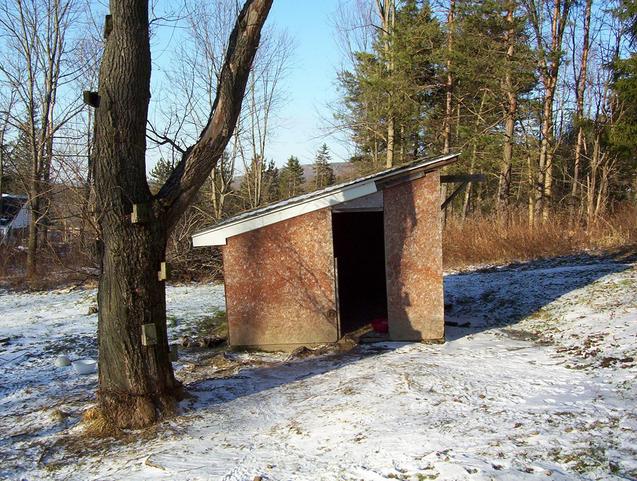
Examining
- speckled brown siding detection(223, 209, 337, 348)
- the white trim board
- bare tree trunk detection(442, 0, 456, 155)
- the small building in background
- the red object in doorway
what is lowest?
the red object in doorway

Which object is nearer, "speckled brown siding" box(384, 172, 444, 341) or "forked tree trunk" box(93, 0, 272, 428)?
"forked tree trunk" box(93, 0, 272, 428)

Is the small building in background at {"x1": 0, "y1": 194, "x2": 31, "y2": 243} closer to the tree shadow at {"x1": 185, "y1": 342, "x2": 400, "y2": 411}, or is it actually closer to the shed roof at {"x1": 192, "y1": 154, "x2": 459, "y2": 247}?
the shed roof at {"x1": 192, "y1": 154, "x2": 459, "y2": 247}

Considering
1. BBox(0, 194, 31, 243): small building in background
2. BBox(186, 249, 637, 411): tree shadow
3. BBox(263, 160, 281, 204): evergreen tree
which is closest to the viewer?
BBox(186, 249, 637, 411): tree shadow

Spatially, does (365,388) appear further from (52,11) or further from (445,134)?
(52,11)

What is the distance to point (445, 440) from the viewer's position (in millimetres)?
4406

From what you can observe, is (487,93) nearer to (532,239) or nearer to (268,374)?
(532,239)

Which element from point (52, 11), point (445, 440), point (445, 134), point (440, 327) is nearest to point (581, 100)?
point (445, 134)

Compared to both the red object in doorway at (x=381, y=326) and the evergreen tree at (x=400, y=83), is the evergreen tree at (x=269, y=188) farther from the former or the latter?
the red object in doorway at (x=381, y=326)

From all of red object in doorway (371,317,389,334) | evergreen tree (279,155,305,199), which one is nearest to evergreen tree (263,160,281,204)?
evergreen tree (279,155,305,199)

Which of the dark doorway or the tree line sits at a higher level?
the tree line

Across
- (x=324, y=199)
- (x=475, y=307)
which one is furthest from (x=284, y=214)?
(x=475, y=307)

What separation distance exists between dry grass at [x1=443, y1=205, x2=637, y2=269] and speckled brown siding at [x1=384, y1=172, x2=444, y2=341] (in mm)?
9123

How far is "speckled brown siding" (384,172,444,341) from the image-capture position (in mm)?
8422

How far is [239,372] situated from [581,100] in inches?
937
